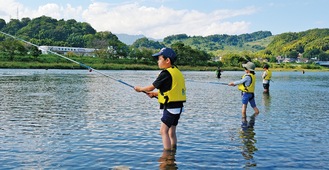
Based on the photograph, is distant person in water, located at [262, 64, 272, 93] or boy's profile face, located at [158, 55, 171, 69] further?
distant person in water, located at [262, 64, 272, 93]

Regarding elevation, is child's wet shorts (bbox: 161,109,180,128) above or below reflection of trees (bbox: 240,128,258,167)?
above

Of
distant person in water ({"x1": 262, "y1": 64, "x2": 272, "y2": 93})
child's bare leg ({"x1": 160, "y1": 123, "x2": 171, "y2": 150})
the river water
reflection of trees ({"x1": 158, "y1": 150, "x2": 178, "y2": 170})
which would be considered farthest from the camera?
distant person in water ({"x1": 262, "y1": 64, "x2": 272, "y2": 93})

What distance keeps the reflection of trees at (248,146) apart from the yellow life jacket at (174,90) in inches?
87.4

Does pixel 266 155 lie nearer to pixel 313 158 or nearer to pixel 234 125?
pixel 313 158

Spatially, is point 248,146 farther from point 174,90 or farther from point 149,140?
point 174,90

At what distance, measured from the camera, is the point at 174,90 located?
8.57 m

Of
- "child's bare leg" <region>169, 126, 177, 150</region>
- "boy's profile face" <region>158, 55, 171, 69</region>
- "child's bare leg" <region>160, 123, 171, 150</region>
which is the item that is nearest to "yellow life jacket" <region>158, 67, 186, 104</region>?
"boy's profile face" <region>158, 55, 171, 69</region>

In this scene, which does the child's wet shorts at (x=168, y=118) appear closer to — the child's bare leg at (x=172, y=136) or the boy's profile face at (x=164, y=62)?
the child's bare leg at (x=172, y=136)

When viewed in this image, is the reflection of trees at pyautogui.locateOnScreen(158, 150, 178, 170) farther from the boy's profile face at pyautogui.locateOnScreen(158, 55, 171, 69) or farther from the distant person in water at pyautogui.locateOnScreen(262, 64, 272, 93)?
the distant person in water at pyautogui.locateOnScreen(262, 64, 272, 93)

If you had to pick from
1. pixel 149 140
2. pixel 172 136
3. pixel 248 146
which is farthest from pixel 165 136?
pixel 248 146

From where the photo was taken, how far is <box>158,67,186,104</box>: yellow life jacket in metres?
8.52

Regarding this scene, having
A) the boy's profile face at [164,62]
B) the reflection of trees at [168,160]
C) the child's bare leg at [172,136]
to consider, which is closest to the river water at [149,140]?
the reflection of trees at [168,160]

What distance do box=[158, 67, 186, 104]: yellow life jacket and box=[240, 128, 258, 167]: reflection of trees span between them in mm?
2220

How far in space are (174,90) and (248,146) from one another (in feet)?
10.8
